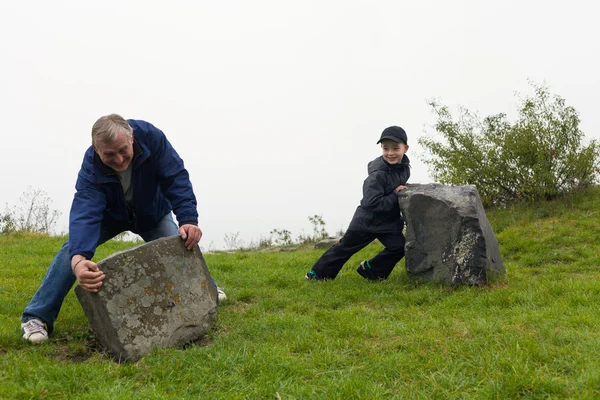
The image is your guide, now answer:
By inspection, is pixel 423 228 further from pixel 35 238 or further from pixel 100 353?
pixel 35 238

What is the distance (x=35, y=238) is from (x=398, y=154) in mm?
8823

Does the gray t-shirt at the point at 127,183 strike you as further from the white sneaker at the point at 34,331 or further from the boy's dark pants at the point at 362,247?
the boy's dark pants at the point at 362,247

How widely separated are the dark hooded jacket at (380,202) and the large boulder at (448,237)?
20cm

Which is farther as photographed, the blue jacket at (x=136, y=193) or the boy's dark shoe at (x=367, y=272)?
the boy's dark shoe at (x=367, y=272)

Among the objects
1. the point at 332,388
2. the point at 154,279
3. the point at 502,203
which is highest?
the point at 502,203

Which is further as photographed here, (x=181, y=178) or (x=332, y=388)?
(x=181, y=178)

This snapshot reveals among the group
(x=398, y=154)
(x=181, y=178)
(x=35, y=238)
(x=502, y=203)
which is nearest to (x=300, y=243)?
(x=502, y=203)

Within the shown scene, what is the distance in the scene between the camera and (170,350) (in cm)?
420

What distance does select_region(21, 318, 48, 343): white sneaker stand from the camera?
443cm

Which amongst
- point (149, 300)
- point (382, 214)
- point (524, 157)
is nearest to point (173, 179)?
point (149, 300)

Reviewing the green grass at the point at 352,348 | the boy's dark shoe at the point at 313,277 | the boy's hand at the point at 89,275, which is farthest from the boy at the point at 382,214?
the boy's hand at the point at 89,275

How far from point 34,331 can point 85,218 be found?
1.12 m

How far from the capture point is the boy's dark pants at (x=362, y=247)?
696 cm

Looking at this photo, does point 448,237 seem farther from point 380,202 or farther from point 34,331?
point 34,331
